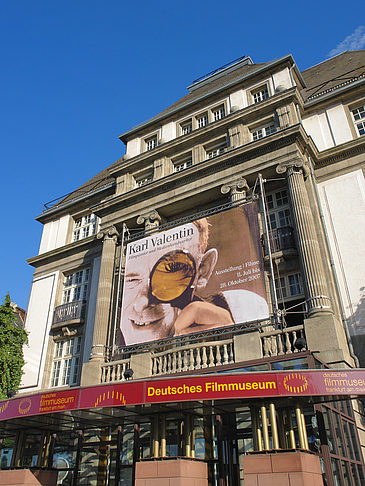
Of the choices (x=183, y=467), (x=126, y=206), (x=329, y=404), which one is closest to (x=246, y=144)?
(x=126, y=206)

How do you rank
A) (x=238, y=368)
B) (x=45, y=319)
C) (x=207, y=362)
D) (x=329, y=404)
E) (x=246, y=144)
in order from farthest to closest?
1. (x=45, y=319)
2. (x=246, y=144)
3. (x=207, y=362)
4. (x=238, y=368)
5. (x=329, y=404)

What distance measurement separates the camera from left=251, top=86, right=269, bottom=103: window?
21709 millimetres

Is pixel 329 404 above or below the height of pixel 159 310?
below

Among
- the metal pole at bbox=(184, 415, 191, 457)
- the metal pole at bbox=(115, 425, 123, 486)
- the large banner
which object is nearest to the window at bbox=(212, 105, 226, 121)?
the large banner

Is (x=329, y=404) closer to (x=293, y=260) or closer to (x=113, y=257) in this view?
(x=293, y=260)

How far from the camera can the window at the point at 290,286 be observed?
16.6 m

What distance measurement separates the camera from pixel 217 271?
54.0ft

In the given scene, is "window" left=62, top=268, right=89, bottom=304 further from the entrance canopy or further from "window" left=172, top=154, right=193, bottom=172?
the entrance canopy

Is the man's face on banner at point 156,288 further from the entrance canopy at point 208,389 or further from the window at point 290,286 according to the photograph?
the entrance canopy at point 208,389

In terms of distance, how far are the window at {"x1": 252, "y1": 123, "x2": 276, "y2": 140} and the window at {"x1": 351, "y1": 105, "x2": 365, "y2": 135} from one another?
12.1 ft

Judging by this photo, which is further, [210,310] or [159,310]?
[159,310]

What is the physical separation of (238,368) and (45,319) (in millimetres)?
14742

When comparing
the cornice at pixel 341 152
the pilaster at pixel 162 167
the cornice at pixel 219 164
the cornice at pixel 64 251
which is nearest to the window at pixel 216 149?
the cornice at pixel 219 164

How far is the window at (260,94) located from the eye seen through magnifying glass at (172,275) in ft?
31.0
